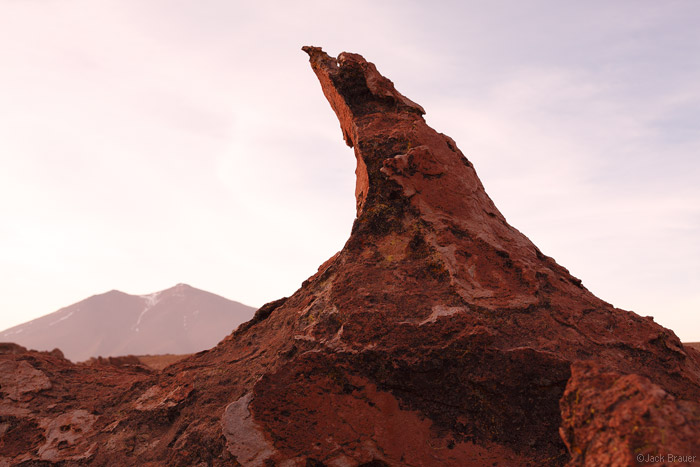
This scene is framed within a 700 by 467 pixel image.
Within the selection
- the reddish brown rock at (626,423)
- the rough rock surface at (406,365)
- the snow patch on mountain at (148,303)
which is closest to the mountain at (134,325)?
the snow patch on mountain at (148,303)

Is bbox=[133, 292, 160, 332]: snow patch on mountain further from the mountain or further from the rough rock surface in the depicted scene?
the rough rock surface

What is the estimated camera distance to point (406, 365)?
4.24m

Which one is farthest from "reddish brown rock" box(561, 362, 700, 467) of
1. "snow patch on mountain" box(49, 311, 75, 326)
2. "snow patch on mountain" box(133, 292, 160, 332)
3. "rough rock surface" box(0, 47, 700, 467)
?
"snow patch on mountain" box(49, 311, 75, 326)

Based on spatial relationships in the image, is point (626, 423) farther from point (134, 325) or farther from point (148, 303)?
point (148, 303)

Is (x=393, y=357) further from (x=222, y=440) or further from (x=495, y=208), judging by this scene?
(x=495, y=208)

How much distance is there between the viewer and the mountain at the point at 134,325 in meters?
91.2

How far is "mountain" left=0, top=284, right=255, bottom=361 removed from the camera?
91.2 meters

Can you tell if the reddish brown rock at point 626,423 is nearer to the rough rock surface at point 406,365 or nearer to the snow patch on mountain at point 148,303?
the rough rock surface at point 406,365

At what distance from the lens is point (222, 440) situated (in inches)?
171

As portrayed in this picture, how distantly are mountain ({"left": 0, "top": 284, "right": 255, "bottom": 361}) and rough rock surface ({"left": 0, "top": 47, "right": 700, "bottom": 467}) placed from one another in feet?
289

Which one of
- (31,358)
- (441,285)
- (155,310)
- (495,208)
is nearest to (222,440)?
(441,285)

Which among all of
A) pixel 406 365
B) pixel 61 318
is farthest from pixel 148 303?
pixel 406 365

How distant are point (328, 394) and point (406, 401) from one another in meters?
0.78

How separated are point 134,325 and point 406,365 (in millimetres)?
115578
